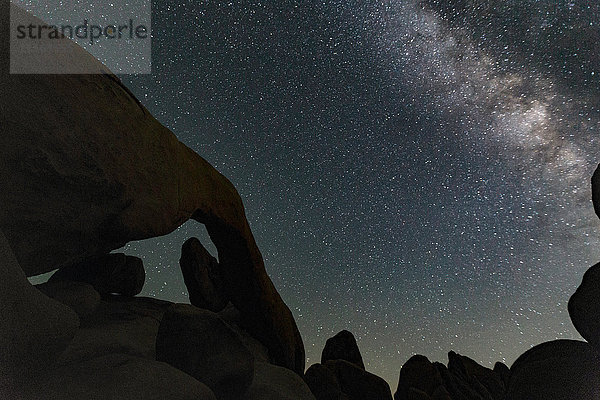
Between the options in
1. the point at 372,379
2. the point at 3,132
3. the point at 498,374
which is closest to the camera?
the point at 3,132

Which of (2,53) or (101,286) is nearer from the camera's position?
(2,53)

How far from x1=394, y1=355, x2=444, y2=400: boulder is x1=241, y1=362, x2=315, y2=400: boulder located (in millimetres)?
6380

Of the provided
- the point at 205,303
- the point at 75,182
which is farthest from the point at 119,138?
the point at 205,303

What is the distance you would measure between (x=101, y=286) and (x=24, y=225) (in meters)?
3.33

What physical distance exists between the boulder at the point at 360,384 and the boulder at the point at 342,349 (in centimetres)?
192

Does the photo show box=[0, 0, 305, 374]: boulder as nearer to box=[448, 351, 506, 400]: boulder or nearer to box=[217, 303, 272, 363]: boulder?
box=[217, 303, 272, 363]: boulder

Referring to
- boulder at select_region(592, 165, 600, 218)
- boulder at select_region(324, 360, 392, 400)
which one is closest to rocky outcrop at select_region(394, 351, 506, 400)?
boulder at select_region(324, 360, 392, 400)

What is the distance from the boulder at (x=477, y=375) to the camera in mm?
10539

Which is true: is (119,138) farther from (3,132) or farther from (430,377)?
(430,377)

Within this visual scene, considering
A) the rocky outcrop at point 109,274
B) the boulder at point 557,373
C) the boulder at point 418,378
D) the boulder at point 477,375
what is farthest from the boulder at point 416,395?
the rocky outcrop at point 109,274

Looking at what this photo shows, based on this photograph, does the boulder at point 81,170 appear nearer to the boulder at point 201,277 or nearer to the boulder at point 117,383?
the boulder at point 117,383

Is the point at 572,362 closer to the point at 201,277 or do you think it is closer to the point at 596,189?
the point at 596,189

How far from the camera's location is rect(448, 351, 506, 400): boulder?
1054cm

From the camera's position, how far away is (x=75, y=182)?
3283mm
